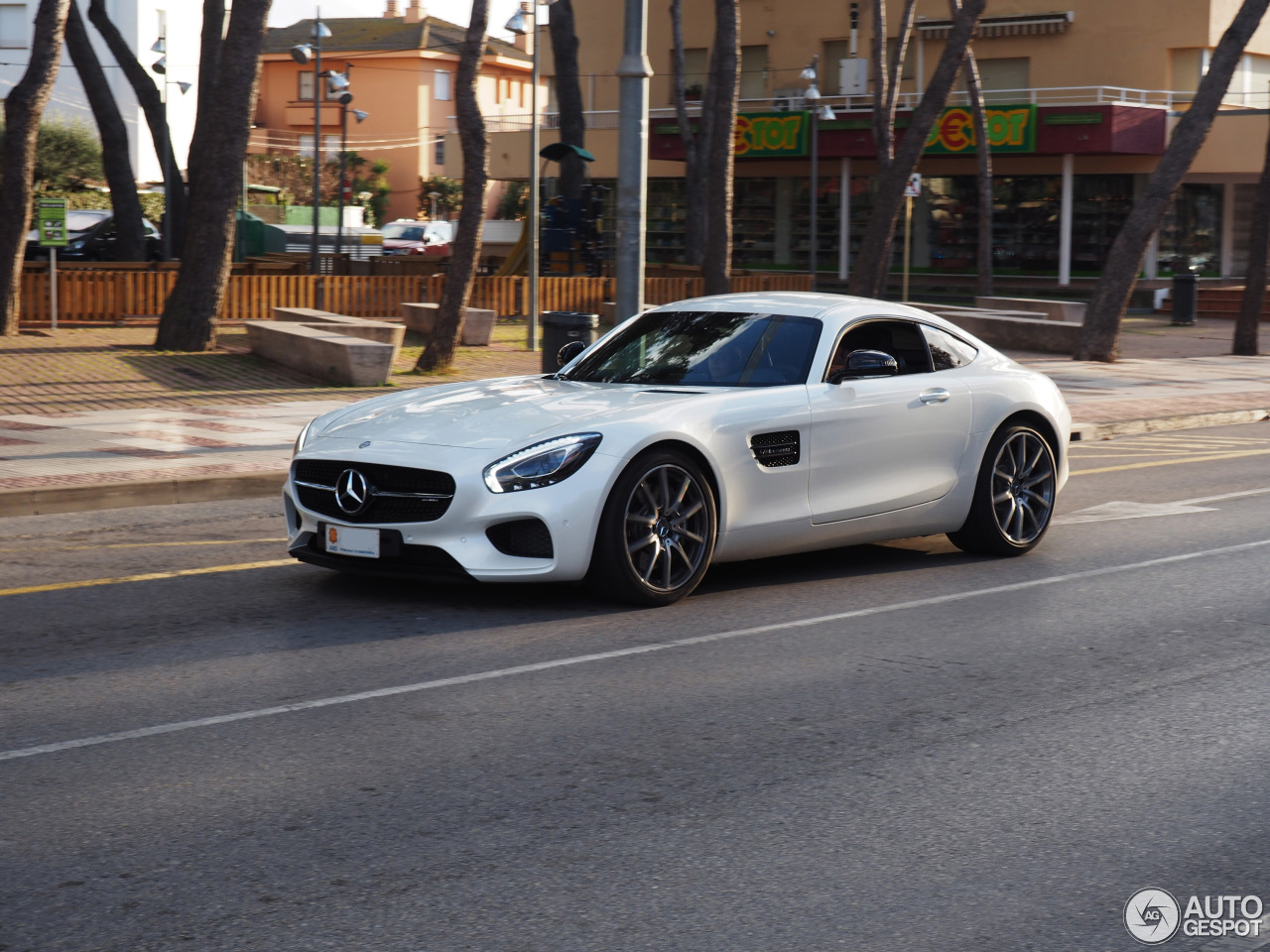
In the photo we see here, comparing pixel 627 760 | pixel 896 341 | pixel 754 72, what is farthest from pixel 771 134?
pixel 627 760

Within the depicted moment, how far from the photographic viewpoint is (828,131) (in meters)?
46.6

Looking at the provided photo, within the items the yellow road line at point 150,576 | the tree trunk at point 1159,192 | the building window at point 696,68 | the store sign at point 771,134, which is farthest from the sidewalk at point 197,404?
the building window at point 696,68

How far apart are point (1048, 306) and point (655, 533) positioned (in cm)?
2767

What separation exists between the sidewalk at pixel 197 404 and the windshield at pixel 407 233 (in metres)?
35.1

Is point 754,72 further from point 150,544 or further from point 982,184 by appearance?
point 150,544

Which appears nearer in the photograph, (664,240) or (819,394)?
(819,394)

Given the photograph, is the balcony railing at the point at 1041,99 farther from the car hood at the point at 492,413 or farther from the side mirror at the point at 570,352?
the car hood at the point at 492,413

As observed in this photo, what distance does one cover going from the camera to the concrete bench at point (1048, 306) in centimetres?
3216

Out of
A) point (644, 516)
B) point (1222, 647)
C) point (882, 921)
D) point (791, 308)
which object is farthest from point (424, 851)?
point (791, 308)

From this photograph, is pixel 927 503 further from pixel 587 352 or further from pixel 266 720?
pixel 266 720

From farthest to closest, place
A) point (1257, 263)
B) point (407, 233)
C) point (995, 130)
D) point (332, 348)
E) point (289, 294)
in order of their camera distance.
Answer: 1. point (407, 233)
2. point (995, 130)
3. point (1257, 263)
4. point (289, 294)
5. point (332, 348)

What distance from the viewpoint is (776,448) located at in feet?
25.9

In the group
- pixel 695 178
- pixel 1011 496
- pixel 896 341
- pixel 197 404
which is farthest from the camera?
pixel 695 178

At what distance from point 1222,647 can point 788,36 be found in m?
48.3
